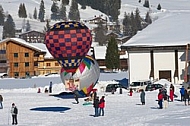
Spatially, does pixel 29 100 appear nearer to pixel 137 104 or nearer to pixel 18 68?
pixel 137 104

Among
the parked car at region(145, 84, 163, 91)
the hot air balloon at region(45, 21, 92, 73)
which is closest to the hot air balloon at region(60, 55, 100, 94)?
the hot air balloon at region(45, 21, 92, 73)

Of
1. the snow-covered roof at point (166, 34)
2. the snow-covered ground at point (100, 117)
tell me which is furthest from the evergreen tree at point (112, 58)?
the snow-covered ground at point (100, 117)

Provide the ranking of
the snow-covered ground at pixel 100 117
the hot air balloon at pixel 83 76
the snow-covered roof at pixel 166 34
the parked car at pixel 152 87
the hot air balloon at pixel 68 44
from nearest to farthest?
the snow-covered ground at pixel 100 117 < the hot air balloon at pixel 83 76 < the hot air balloon at pixel 68 44 < the parked car at pixel 152 87 < the snow-covered roof at pixel 166 34

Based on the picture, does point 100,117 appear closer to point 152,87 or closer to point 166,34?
point 152,87

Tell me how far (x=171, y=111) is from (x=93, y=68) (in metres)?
10.5

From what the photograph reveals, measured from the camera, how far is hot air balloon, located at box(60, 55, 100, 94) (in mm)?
33656

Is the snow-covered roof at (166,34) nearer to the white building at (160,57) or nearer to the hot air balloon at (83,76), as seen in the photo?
the white building at (160,57)

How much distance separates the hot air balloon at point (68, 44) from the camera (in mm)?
34766

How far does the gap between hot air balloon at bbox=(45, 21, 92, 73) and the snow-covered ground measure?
2776mm

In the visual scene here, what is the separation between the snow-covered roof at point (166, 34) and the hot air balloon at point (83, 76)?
1432 cm

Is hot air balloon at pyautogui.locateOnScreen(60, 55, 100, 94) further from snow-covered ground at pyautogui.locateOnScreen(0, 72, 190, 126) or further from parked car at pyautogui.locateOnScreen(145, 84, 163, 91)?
parked car at pyautogui.locateOnScreen(145, 84, 163, 91)

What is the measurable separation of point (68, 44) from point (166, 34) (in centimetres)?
A: 2177

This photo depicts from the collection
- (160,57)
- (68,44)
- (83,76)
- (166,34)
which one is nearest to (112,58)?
(166,34)

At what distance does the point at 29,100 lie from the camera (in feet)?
126
